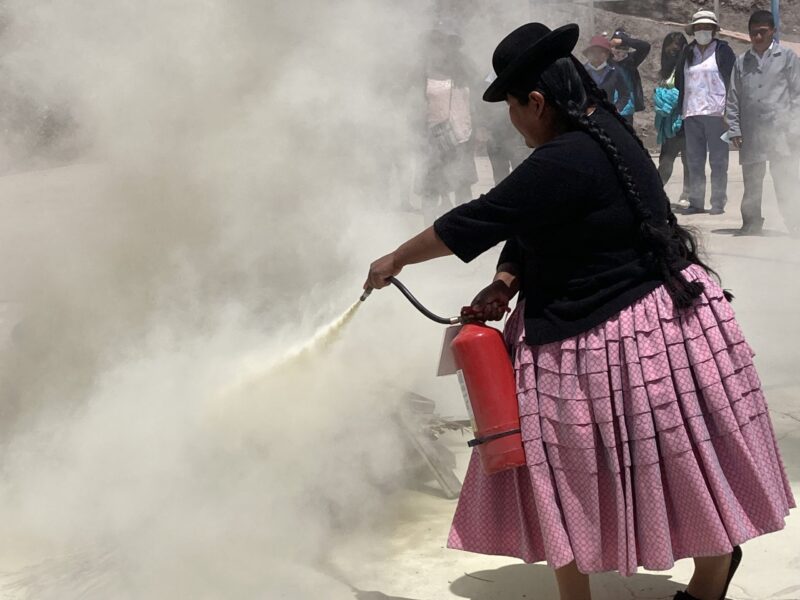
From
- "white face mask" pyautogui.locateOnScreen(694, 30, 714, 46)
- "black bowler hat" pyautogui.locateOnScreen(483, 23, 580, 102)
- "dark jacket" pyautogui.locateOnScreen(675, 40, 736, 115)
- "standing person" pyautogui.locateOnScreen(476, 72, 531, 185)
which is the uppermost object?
"white face mask" pyautogui.locateOnScreen(694, 30, 714, 46)

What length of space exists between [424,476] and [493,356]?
123cm

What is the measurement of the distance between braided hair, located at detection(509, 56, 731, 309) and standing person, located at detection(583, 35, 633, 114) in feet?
21.7

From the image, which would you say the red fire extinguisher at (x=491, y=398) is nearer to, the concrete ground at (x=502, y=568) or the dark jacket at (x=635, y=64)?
the concrete ground at (x=502, y=568)

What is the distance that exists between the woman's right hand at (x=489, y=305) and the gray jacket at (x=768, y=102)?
5.53m

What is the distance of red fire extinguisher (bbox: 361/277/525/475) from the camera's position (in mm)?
2148

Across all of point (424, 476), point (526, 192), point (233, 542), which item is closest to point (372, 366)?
point (424, 476)

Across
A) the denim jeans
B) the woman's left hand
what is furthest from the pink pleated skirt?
the denim jeans

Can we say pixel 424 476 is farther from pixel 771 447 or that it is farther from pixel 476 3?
pixel 476 3

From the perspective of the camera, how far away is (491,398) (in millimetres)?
2170

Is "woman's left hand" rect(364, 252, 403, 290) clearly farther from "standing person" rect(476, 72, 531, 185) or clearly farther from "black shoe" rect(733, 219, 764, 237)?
"black shoe" rect(733, 219, 764, 237)

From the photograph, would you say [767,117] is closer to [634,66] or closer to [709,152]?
[709,152]

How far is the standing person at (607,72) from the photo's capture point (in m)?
8.45

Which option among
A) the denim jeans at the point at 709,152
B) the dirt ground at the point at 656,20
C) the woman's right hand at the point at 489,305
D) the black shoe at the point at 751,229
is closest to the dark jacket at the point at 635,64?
the denim jeans at the point at 709,152

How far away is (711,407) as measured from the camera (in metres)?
2.07
